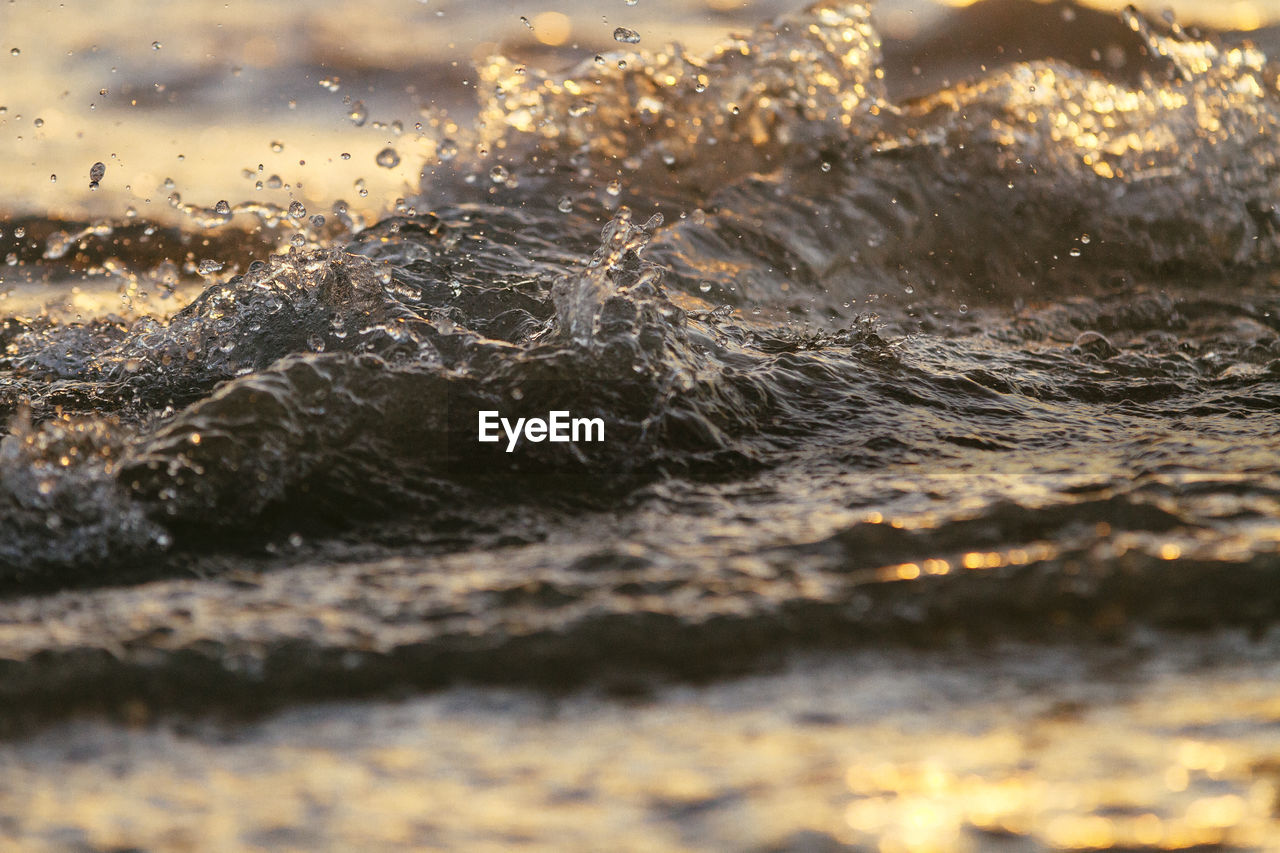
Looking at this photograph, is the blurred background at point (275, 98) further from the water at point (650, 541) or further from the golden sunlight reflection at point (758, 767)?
the golden sunlight reflection at point (758, 767)

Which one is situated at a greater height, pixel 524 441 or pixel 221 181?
pixel 221 181

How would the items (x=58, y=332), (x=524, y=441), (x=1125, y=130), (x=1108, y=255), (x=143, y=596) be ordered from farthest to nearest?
(x=1125, y=130)
(x=1108, y=255)
(x=58, y=332)
(x=524, y=441)
(x=143, y=596)

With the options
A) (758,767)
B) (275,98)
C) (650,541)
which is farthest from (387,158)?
(758,767)

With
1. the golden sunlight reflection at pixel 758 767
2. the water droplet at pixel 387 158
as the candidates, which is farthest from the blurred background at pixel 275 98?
the golden sunlight reflection at pixel 758 767

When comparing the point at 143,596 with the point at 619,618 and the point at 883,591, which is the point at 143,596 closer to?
the point at 619,618

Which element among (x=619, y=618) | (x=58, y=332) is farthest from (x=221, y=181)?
(x=619, y=618)

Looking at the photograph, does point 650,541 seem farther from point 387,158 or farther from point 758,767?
point 387,158

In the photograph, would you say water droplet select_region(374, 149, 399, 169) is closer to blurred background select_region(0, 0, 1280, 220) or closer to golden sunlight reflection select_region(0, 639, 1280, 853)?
blurred background select_region(0, 0, 1280, 220)

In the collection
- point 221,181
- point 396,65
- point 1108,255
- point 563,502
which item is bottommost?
point 563,502
